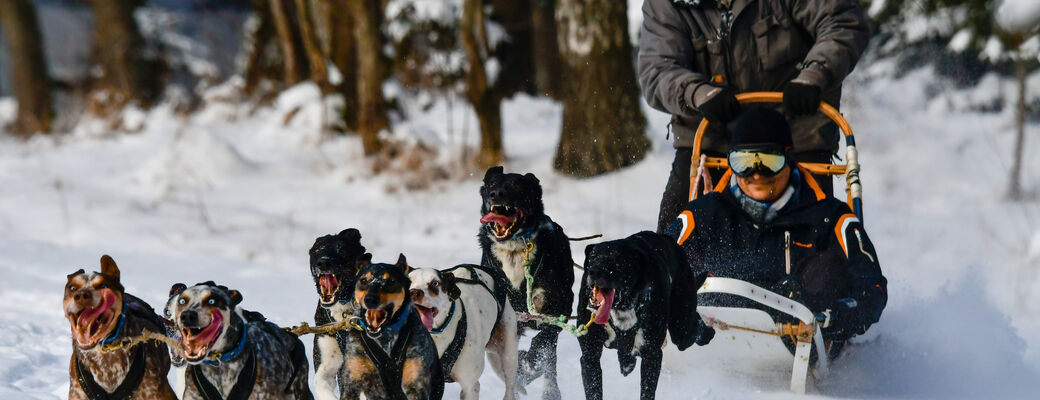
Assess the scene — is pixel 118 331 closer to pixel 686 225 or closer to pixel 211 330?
pixel 211 330

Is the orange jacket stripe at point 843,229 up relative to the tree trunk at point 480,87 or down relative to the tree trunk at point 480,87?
down

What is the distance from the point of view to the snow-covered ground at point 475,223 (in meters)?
4.52

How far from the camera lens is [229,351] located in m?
2.65

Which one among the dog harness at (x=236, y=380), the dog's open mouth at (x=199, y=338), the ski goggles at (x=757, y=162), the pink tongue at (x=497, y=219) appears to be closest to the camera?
the dog's open mouth at (x=199, y=338)

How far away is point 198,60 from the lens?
89.0ft

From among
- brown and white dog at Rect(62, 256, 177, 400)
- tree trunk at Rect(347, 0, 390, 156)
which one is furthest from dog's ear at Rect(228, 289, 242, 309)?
tree trunk at Rect(347, 0, 390, 156)

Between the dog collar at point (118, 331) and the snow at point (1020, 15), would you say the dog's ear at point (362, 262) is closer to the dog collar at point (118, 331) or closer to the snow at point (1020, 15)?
the dog collar at point (118, 331)

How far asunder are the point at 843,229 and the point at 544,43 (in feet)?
41.0

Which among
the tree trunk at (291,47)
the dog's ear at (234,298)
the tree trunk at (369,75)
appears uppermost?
the tree trunk at (291,47)

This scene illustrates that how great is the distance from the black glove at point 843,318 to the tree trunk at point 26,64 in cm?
1986

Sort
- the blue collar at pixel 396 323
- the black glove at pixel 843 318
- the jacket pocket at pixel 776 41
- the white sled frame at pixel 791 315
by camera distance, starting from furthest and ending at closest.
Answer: the jacket pocket at pixel 776 41
the black glove at pixel 843 318
the white sled frame at pixel 791 315
the blue collar at pixel 396 323

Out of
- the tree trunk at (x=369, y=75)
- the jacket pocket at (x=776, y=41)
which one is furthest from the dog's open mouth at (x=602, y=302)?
the tree trunk at (x=369, y=75)

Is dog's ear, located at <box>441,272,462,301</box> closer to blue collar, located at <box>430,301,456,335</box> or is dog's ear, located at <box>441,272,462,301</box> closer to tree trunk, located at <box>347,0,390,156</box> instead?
blue collar, located at <box>430,301,456,335</box>

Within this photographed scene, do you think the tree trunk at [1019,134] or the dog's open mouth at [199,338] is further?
the tree trunk at [1019,134]
